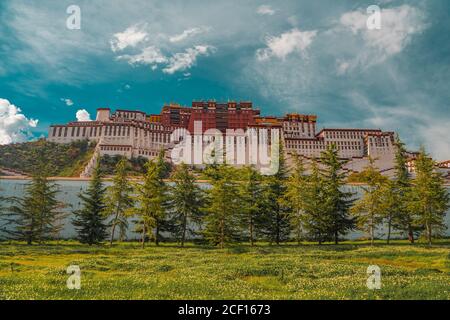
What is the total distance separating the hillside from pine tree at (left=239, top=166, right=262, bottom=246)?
64853 mm

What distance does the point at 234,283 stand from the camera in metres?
12.9

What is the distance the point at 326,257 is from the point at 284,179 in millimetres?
14533

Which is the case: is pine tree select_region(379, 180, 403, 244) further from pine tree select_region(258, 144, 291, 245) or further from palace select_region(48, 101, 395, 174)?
palace select_region(48, 101, 395, 174)

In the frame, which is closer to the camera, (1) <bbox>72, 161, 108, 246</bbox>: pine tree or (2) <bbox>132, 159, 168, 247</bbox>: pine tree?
(2) <bbox>132, 159, 168, 247</bbox>: pine tree

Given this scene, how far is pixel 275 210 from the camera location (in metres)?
34.7

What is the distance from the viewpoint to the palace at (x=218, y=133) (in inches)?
4114

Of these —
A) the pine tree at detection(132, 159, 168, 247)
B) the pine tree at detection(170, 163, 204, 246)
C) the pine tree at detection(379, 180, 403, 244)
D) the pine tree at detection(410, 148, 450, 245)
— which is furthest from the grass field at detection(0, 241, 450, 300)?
the pine tree at detection(170, 163, 204, 246)

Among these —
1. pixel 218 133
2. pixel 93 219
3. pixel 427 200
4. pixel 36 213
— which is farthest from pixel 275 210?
pixel 218 133

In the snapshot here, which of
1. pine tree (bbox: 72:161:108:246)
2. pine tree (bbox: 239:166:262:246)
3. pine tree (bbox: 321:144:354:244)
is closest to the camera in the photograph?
pine tree (bbox: 239:166:262:246)

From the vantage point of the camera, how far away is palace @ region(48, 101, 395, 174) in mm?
104500

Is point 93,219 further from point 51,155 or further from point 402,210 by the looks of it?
point 51,155

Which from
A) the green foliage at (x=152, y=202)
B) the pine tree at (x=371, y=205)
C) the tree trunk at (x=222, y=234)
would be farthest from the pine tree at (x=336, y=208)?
the green foliage at (x=152, y=202)
